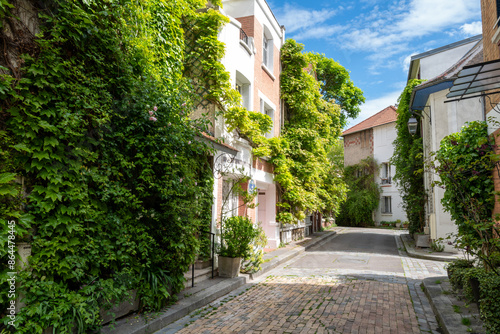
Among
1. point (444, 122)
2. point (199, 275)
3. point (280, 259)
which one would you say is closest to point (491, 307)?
point (199, 275)

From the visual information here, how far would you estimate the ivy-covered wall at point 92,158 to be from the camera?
151 inches

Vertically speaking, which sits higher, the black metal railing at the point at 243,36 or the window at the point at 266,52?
the window at the point at 266,52

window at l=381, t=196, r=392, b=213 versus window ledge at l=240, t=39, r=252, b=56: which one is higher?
window ledge at l=240, t=39, r=252, b=56

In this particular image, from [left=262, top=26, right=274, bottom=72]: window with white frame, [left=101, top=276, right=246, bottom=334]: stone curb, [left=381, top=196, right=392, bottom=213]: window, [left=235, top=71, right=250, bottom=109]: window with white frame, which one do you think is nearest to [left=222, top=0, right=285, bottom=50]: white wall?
[left=262, top=26, right=274, bottom=72]: window with white frame

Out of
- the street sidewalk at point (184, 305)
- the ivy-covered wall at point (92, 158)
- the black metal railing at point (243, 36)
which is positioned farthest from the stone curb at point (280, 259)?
the black metal railing at point (243, 36)

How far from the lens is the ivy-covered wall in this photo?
151 inches

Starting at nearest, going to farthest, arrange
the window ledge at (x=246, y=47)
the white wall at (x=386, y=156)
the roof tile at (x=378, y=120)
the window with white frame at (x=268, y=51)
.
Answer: the window ledge at (x=246, y=47) < the window with white frame at (x=268, y=51) < the white wall at (x=386, y=156) < the roof tile at (x=378, y=120)

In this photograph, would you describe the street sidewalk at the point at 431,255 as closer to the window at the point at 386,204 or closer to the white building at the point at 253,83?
the white building at the point at 253,83

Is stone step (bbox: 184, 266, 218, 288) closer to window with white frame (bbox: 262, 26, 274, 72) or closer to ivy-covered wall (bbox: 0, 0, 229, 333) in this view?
ivy-covered wall (bbox: 0, 0, 229, 333)

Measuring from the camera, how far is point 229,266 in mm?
8391

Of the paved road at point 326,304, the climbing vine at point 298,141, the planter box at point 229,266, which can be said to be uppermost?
the climbing vine at point 298,141

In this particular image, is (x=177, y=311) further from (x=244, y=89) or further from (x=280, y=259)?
(x=244, y=89)

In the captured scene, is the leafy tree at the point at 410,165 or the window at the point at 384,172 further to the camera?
the window at the point at 384,172

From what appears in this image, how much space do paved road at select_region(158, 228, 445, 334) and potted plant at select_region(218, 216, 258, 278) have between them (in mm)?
639
